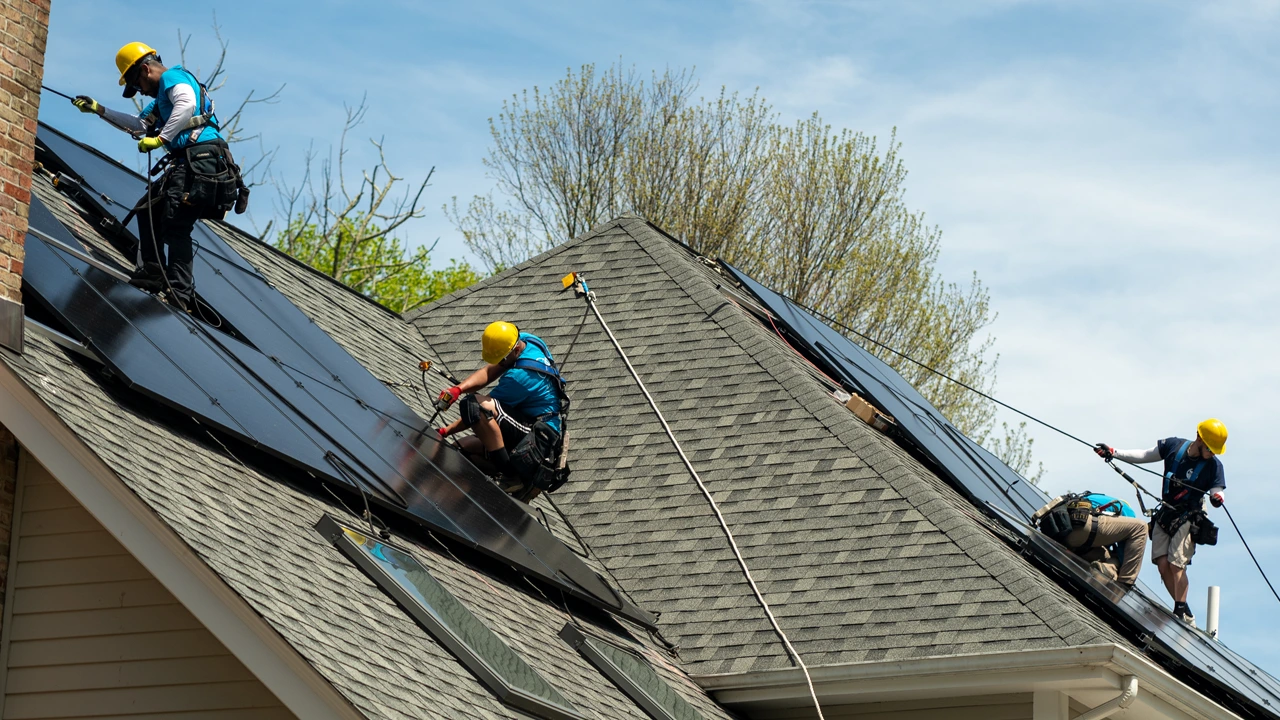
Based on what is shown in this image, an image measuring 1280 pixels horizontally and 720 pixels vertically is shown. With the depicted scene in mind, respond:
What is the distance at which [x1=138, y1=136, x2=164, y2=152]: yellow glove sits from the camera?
9.09 m

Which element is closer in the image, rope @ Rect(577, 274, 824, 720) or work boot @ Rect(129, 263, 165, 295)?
work boot @ Rect(129, 263, 165, 295)

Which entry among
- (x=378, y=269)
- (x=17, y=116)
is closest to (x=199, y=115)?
(x=17, y=116)

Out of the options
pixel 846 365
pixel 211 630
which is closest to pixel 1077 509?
pixel 846 365

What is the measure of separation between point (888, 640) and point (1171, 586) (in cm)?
476

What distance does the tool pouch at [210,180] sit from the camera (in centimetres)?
951

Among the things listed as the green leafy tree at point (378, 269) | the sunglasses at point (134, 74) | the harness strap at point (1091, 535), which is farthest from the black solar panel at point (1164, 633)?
the green leafy tree at point (378, 269)

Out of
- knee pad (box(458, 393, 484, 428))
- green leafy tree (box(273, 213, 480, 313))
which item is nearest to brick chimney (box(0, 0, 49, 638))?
knee pad (box(458, 393, 484, 428))

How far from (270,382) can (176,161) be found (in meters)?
1.66

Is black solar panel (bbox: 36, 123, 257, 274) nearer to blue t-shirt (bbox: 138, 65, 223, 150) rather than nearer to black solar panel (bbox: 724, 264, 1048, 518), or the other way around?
blue t-shirt (bbox: 138, 65, 223, 150)

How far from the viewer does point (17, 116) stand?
7.84m

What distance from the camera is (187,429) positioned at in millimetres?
7941

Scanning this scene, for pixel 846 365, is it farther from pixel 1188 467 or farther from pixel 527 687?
pixel 527 687

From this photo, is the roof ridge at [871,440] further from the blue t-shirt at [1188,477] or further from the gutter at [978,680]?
the blue t-shirt at [1188,477]

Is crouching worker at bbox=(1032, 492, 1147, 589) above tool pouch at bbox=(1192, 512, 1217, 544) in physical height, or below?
below
